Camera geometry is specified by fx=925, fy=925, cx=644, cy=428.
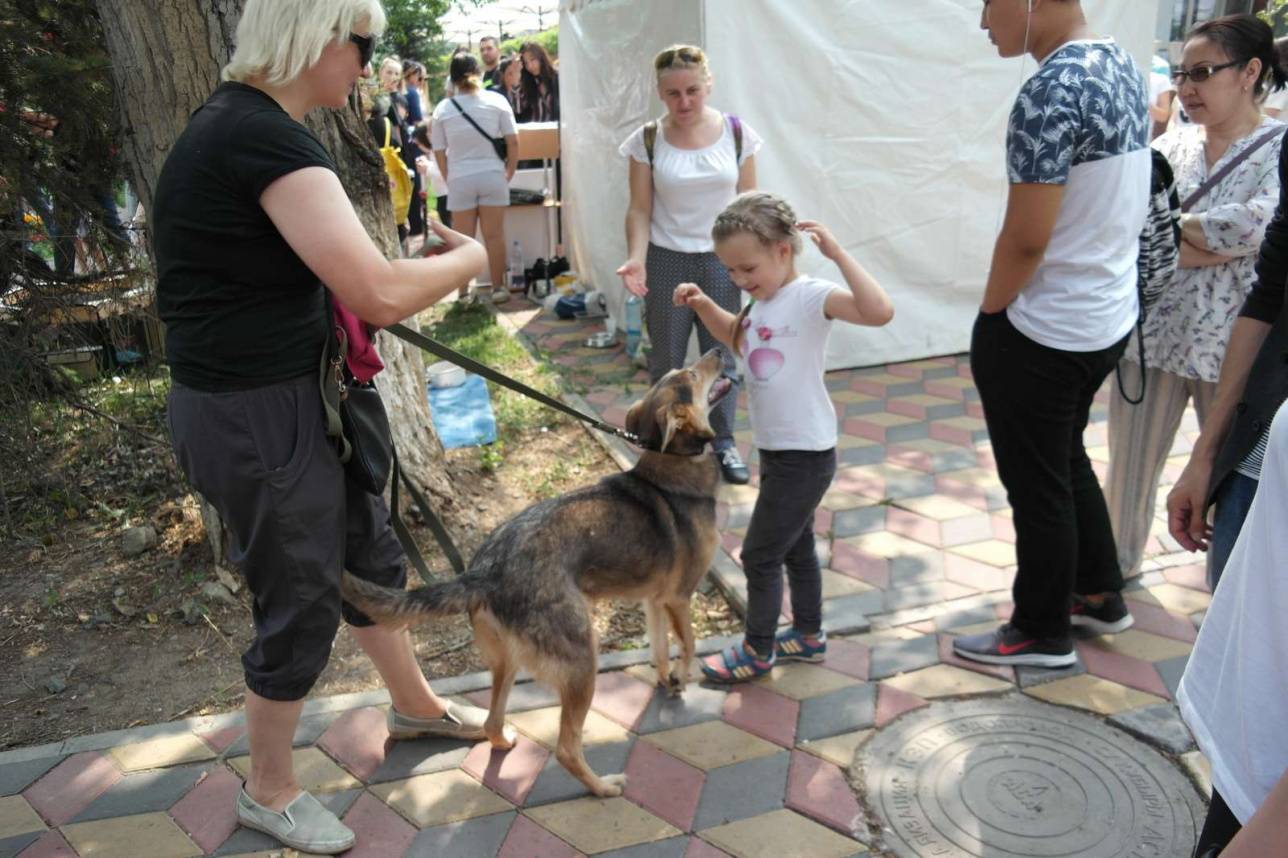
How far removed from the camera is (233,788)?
107 inches

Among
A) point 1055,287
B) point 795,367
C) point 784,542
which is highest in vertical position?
point 1055,287

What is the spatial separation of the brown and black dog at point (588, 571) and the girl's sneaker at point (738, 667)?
0.10 m

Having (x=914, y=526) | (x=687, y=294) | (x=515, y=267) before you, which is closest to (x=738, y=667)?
(x=687, y=294)

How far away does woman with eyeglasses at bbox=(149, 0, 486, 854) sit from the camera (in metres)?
1.88

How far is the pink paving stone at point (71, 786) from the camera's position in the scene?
2.65 metres

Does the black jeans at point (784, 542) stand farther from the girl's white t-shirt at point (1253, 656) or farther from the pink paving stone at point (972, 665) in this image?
the girl's white t-shirt at point (1253, 656)

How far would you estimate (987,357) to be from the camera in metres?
2.94

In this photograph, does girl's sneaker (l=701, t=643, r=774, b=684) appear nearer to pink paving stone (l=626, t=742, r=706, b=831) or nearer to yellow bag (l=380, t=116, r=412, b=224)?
pink paving stone (l=626, t=742, r=706, b=831)

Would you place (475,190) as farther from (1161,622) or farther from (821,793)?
(821,793)

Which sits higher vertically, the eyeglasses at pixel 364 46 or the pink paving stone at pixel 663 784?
the eyeglasses at pixel 364 46

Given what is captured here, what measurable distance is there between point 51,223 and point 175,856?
301 centimetres

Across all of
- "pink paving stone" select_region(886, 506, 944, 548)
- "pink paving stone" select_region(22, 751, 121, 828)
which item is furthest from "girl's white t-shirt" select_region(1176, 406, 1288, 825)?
"pink paving stone" select_region(886, 506, 944, 548)

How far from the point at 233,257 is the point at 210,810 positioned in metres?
1.64

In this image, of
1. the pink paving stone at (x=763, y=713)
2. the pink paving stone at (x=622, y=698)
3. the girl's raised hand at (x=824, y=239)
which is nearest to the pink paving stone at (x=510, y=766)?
the pink paving stone at (x=622, y=698)
